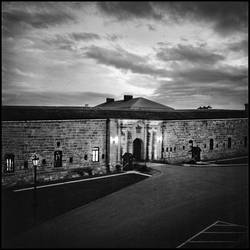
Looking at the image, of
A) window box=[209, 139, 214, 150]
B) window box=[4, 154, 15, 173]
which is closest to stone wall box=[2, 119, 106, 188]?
Result: window box=[4, 154, 15, 173]

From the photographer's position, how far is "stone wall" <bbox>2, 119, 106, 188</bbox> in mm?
Answer: 18141

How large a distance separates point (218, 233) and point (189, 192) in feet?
18.7

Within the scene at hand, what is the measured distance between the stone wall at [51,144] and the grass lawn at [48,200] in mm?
2529

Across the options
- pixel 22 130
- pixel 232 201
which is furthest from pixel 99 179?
pixel 232 201

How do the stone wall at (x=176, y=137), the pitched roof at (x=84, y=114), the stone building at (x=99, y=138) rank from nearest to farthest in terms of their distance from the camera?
1. the stone building at (x=99, y=138)
2. the pitched roof at (x=84, y=114)
3. the stone wall at (x=176, y=137)

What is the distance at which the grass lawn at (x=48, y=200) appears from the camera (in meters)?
11.1

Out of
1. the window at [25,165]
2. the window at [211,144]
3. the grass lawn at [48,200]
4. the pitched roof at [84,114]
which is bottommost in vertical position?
the grass lawn at [48,200]

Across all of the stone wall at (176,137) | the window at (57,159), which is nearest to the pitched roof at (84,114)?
the stone wall at (176,137)

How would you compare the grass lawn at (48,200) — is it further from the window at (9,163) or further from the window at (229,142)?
the window at (229,142)

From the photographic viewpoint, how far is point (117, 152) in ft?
75.9

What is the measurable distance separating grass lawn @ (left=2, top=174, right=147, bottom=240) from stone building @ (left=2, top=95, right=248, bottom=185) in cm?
276

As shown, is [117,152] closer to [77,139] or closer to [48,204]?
[77,139]

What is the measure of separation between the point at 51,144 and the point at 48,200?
6504 millimetres

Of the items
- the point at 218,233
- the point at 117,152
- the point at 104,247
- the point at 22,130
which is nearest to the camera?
the point at 104,247
